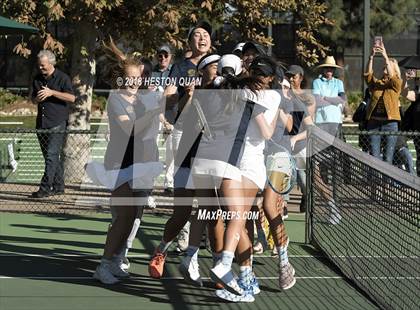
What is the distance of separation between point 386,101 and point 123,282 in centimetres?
623

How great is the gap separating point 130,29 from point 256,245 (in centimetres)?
569

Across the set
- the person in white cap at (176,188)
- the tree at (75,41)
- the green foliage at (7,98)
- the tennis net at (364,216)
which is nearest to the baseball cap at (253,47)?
the person in white cap at (176,188)

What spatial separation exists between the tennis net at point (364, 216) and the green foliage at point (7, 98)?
25.8 metres

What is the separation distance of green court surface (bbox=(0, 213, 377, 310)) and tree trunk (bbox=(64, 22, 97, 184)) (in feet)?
10.8

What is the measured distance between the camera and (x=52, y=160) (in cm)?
1274

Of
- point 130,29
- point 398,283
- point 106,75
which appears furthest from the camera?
point 130,29

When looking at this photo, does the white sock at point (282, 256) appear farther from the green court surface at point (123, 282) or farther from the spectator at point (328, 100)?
the spectator at point (328, 100)

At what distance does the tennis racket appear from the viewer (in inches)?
328

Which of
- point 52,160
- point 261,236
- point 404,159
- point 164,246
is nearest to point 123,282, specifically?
point 164,246

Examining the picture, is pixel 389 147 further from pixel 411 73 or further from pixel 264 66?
pixel 264 66

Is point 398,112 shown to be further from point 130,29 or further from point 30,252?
point 30,252

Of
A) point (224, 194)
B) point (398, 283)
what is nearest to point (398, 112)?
point (398, 283)

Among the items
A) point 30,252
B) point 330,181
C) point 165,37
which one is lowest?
point 30,252

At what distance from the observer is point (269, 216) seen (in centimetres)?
786
